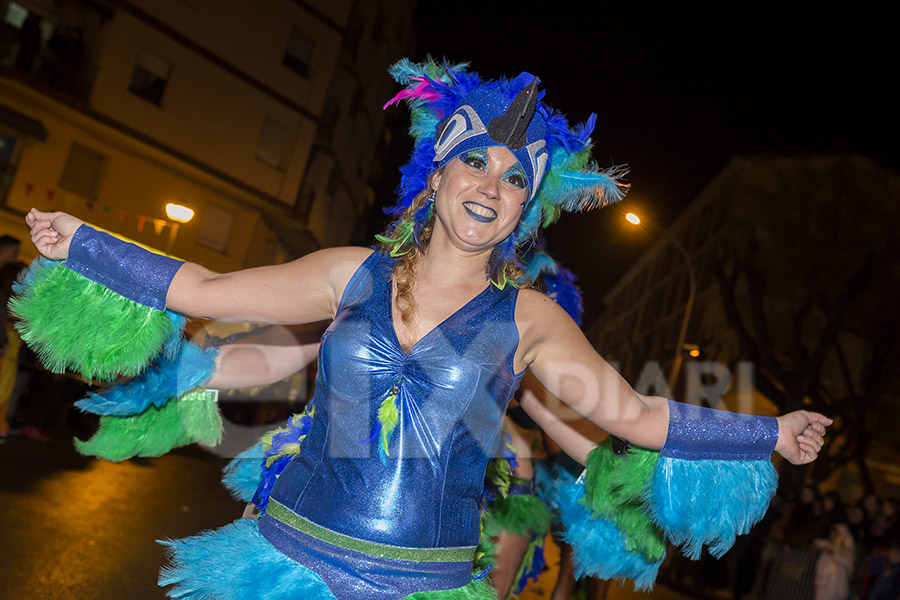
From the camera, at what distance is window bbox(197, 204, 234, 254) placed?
1860cm

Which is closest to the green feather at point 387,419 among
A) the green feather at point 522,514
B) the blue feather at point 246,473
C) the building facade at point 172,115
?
the blue feather at point 246,473

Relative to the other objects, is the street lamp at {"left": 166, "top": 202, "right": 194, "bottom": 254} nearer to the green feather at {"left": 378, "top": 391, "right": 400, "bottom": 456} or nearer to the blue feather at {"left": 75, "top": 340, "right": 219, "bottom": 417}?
the blue feather at {"left": 75, "top": 340, "right": 219, "bottom": 417}

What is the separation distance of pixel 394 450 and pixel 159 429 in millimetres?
1097

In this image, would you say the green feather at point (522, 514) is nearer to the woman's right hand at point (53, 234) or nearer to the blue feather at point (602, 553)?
the blue feather at point (602, 553)

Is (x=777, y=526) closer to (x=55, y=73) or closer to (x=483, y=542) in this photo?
(x=483, y=542)

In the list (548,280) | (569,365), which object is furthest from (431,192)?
(548,280)

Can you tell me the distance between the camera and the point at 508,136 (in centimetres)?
238

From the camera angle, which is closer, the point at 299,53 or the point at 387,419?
the point at 387,419

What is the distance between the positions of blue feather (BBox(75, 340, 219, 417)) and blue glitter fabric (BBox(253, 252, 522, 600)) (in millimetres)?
668

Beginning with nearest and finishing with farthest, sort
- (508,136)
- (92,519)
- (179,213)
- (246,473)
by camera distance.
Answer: (508,136) → (246,473) → (92,519) → (179,213)

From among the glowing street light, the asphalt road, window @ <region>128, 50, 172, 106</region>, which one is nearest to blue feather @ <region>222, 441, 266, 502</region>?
the asphalt road

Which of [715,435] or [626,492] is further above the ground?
[715,435]

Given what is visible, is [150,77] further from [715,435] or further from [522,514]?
[715,435]

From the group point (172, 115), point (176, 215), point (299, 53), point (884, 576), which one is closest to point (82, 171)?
point (176, 215)
